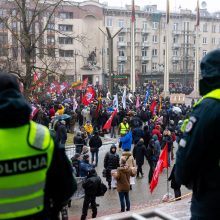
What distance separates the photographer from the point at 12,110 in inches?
83.1

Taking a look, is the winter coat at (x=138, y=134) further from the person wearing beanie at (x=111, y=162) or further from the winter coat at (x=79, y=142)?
the person wearing beanie at (x=111, y=162)

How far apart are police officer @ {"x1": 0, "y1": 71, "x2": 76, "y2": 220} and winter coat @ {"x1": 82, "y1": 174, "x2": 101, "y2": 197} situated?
21.6ft

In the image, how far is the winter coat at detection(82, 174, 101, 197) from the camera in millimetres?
8812

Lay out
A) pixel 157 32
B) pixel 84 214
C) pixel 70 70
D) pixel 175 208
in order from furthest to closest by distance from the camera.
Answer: pixel 157 32 → pixel 70 70 → pixel 84 214 → pixel 175 208

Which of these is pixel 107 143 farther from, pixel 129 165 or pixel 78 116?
pixel 129 165

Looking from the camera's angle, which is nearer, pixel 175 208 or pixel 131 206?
pixel 175 208

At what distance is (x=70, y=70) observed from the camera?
6303cm

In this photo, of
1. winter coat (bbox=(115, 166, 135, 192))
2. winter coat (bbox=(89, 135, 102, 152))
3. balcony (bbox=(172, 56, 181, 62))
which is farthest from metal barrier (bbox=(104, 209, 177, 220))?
balcony (bbox=(172, 56, 181, 62))

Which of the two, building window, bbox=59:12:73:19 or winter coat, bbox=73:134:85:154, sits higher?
building window, bbox=59:12:73:19

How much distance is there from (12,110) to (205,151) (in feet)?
3.39

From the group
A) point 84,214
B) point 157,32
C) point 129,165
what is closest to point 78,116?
point 129,165

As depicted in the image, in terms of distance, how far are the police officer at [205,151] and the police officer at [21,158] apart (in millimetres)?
715

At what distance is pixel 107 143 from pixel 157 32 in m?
54.8

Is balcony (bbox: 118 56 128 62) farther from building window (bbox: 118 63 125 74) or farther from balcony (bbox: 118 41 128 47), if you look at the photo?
balcony (bbox: 118 41 128 47)
